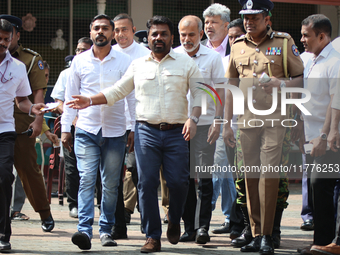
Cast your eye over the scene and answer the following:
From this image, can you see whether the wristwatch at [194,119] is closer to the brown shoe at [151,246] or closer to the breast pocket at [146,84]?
the breast pocket at [146,84]

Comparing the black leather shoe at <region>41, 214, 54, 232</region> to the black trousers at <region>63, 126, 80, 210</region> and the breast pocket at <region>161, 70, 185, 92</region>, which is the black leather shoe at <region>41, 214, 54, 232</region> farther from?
the breast pocket at <region>161, 70, 185, 92</region>

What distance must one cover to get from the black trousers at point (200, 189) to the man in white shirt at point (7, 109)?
5.41 ft

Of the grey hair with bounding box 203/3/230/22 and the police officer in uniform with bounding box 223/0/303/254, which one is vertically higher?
the grey hair with bounding box 203/3/230/22

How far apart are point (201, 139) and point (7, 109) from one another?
6.45 feet

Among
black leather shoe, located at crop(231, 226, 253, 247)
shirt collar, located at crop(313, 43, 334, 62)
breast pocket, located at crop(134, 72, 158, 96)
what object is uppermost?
shirt collar, located at crop(313, 43, 334, 62)

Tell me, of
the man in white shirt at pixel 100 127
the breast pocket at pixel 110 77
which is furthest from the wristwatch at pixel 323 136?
the breast pocket at pixel 110 77

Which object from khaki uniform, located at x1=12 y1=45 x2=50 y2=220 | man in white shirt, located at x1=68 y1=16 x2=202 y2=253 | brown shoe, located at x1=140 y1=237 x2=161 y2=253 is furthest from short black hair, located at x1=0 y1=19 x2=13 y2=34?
brown shoe, located at x1=140 y1=237 x2=161 y2=253

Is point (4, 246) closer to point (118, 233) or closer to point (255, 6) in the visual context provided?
point (118, 233)

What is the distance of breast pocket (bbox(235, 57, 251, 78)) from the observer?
212 inches

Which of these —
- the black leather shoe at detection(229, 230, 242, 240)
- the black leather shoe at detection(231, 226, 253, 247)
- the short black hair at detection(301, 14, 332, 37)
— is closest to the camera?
the short black hair at detection(301, 14, 332, 37)

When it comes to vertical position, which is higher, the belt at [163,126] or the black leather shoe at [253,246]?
the belt at [163,126]

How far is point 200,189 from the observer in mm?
5871

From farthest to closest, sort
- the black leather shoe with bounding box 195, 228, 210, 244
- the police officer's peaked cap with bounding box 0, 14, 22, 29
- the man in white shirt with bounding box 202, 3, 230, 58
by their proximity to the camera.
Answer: the man in white shirt with bounding box 202, 3, 230, 58, the police officer's peaked cap with bounding box 0, 14, 22, 29, the black leather shoe with bounding box 195, 228, 210, 244

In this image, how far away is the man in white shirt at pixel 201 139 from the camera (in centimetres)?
582
